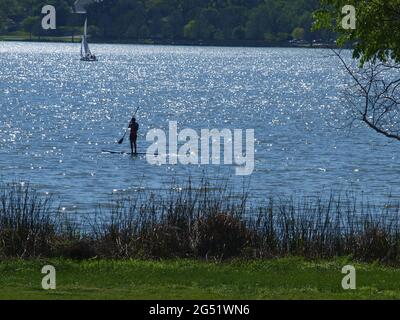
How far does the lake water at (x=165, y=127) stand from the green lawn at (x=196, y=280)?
27.3 feet

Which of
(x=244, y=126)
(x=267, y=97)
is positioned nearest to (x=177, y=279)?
(x=244, y=126)

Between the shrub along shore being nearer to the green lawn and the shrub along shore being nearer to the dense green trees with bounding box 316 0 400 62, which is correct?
the green lawn

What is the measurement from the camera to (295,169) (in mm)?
60656

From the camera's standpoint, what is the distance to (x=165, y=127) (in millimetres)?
91562

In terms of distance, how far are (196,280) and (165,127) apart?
7000 centimetres

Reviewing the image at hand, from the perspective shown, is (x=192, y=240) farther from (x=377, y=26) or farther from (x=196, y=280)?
(x=377, y=26)

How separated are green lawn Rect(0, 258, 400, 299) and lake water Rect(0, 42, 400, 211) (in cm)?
831

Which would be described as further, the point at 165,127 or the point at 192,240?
the point at 165,127

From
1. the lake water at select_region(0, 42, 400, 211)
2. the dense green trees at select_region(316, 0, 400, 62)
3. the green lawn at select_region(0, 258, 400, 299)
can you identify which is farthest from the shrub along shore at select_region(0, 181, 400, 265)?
the lake water at select_region(0, 42, 400, 211)

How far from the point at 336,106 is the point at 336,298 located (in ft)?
332

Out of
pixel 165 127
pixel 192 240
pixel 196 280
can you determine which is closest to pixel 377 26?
pixel 192 240

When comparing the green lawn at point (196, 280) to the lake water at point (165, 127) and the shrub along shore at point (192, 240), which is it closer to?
the shrub along shore at point (192, 240)

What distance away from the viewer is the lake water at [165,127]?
53.2 metres

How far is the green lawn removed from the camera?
19562 mm
